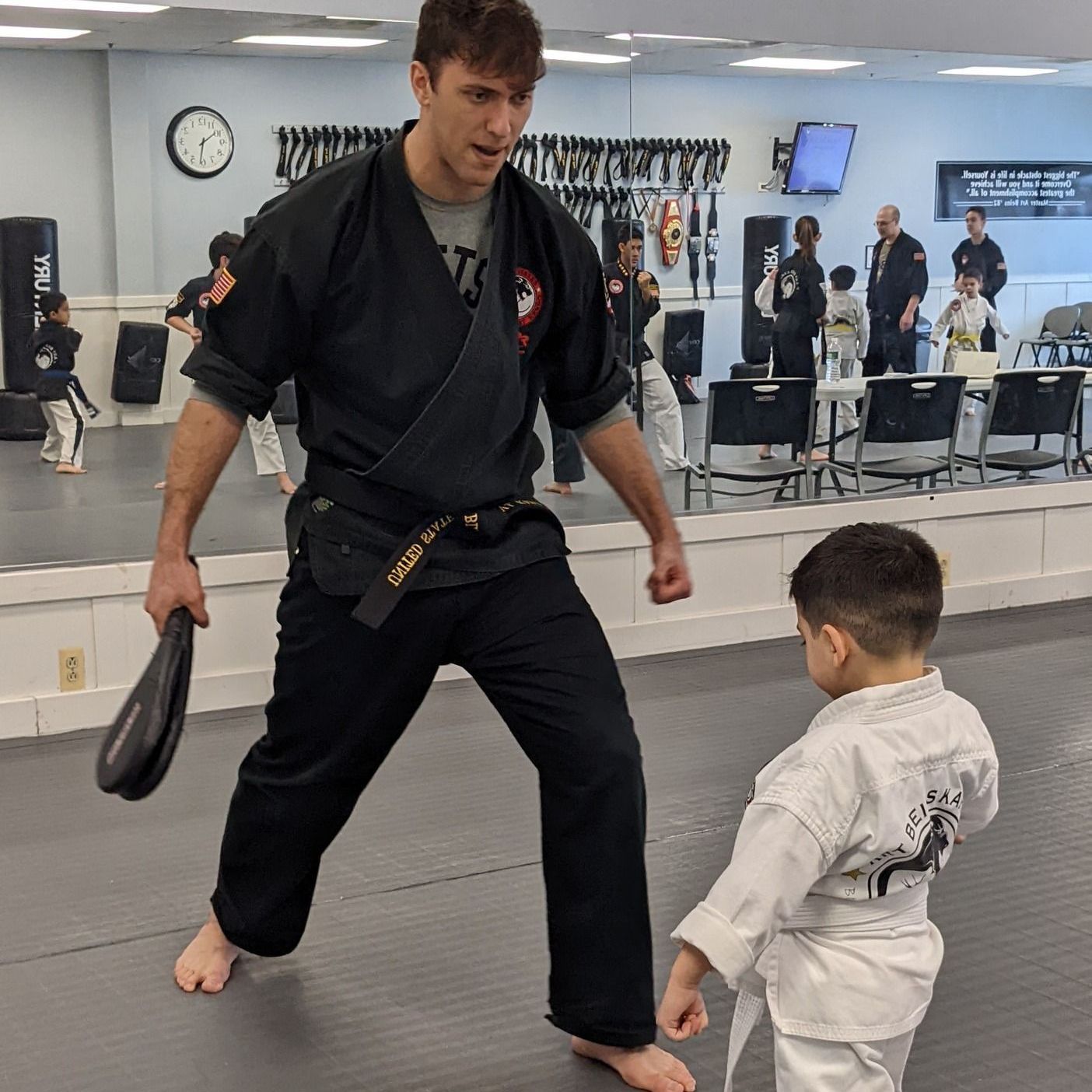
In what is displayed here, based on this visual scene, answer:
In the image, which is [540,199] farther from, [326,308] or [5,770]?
[5,770]

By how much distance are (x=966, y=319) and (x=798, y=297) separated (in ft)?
2.70

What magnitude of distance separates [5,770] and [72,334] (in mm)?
1355

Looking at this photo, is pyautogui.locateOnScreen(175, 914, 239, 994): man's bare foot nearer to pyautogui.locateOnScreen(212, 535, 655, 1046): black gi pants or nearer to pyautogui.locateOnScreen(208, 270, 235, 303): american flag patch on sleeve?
pyautogui.locateOnScreen(212, 535, 655, 1046): black gi pants

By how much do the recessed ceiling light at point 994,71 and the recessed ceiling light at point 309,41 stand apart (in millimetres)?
2263

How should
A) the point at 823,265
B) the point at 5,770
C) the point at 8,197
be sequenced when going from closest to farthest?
the point at 5,770
the point at 8,197
the point at 823,265

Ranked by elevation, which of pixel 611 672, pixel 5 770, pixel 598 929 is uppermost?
pixel 611 672

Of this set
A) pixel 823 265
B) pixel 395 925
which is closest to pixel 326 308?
pixel 395 925

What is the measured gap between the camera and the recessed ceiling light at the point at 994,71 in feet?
17.9

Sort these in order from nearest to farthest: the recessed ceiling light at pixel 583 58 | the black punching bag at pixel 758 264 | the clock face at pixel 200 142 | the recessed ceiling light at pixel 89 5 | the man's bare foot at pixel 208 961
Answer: the man's bare foot at pixel 208 961 → the recessed ceiling light at pixel 89 5 → the clock face at pixel 200 142 → the recessed ceiling light at pixel 583 58 → the black punching bag at pixel 758 264

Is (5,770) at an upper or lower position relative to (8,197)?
lower

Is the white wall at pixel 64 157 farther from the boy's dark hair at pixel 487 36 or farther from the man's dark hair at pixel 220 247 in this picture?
the boy's dark hair at pixel 487 36

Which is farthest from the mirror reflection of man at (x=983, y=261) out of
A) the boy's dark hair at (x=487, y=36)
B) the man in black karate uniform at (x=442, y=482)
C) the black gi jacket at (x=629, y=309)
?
the boy's dark hair at (x=487, y=36)

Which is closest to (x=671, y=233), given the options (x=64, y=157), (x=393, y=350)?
(x=64, y=157)

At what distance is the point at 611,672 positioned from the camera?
2.35 m
